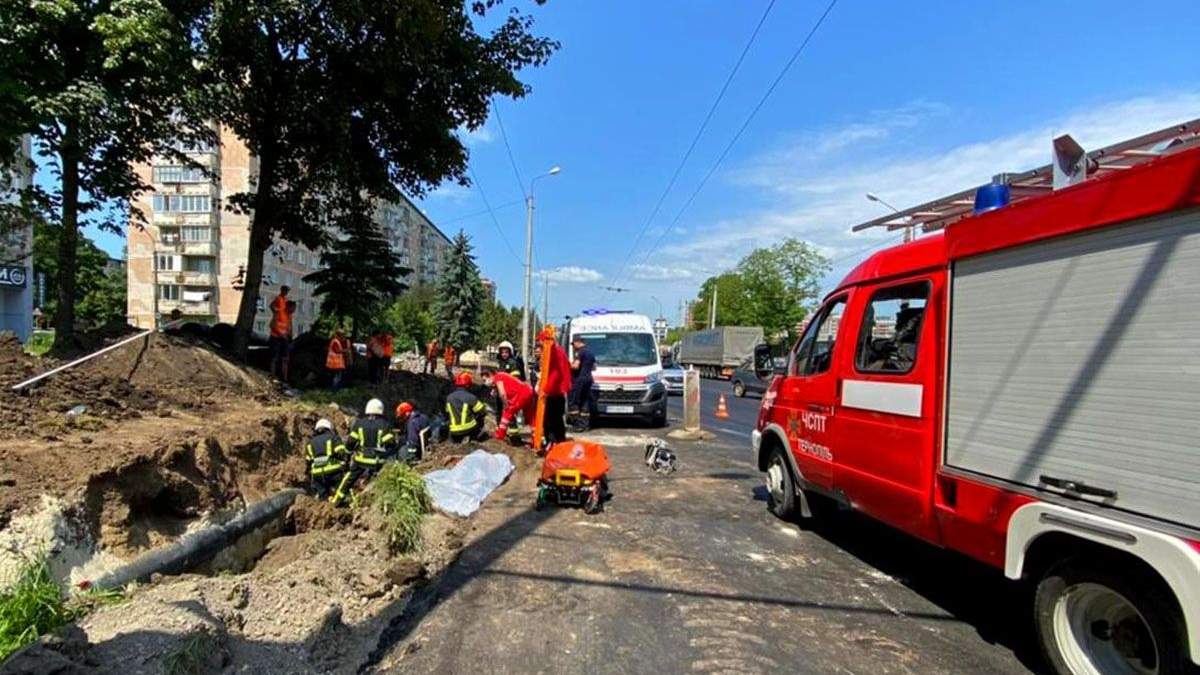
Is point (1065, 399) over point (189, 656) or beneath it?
over

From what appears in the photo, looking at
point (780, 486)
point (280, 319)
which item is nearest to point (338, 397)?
point (280, 319)

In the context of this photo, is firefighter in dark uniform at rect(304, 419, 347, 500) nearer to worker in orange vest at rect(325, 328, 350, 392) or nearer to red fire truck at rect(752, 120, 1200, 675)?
red fire truck at rect(752, 120, 1200, 675)

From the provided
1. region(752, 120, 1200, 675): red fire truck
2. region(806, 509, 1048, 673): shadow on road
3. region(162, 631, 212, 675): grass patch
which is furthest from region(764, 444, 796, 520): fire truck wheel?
region(162, 631, 212, 675): grass patch

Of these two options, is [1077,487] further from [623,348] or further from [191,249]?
[191,249]

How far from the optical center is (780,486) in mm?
6824

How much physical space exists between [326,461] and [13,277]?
32.8 metres

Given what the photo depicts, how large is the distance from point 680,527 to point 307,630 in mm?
3566

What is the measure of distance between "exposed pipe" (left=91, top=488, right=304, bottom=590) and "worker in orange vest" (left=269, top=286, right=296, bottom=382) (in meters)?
8.08

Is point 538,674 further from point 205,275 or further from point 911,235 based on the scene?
point 205,275

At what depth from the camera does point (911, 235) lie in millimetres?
7016

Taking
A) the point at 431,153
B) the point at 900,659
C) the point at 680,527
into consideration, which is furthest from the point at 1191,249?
the point at 431,153

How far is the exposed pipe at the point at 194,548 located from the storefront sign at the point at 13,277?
31.4 m

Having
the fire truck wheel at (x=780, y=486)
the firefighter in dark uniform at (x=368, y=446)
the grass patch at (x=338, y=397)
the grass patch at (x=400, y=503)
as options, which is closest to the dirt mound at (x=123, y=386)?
the grass patch at (x=338, y=397)

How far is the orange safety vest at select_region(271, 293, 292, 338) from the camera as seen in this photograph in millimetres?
14805
